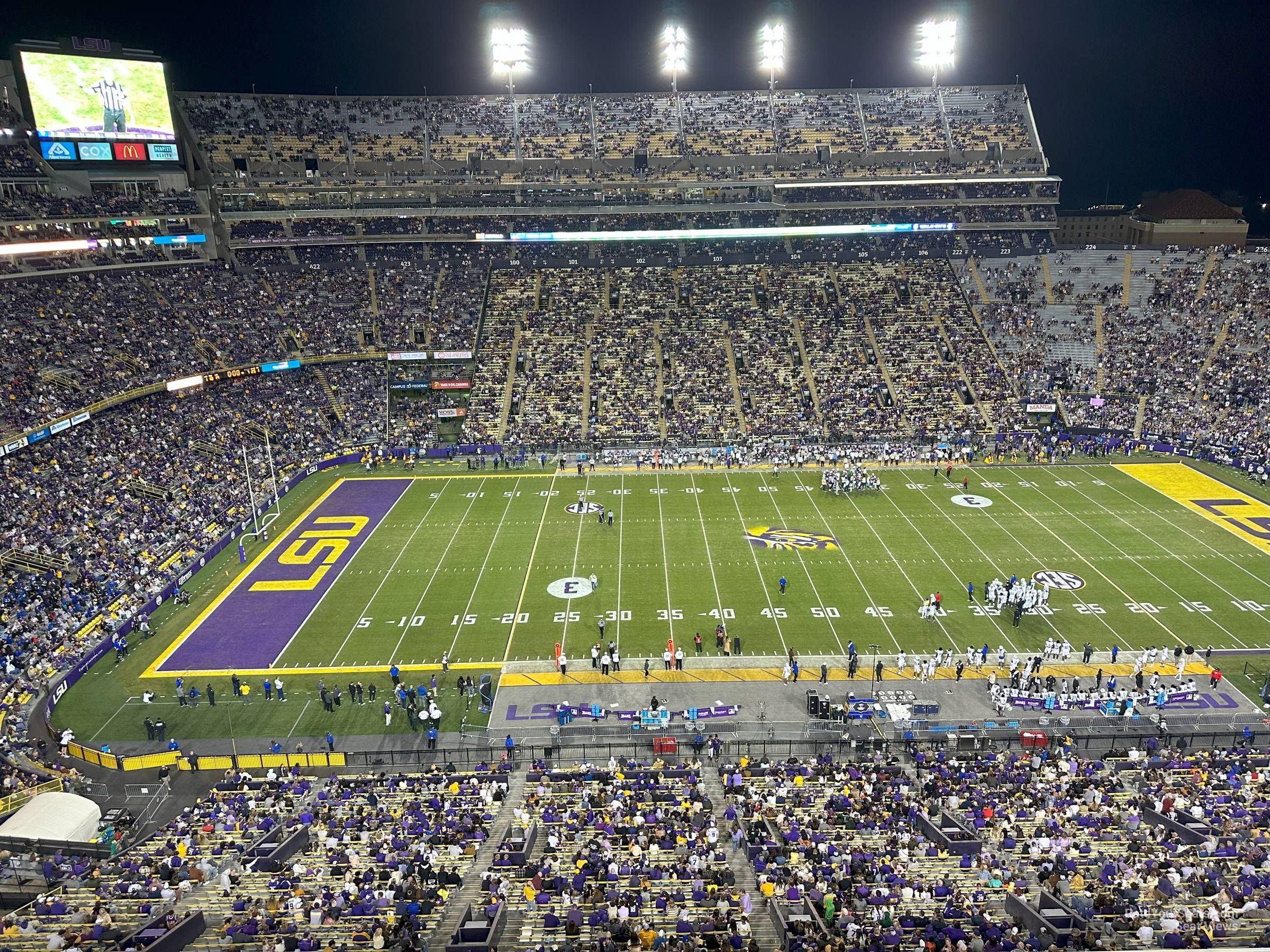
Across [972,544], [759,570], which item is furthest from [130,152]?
[972,544]

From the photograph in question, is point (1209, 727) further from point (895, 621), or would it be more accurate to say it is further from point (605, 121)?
point (605, 121)

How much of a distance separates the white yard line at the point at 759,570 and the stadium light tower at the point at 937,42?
4378cm

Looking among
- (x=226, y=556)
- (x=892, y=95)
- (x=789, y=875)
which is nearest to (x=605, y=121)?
(x=892, y=95)

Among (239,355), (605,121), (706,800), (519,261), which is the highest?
(605,121)

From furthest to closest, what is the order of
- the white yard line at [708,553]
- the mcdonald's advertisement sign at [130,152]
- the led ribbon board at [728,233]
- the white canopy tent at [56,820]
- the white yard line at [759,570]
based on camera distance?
the led ribbon board at [728,233] < the mcdonald's advertisement sign at [130,152] < the white yard line at [708,553] < the white yard line at [759,570] < the white canopy tent at [56,820]

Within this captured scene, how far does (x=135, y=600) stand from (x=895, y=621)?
25510 millimetres

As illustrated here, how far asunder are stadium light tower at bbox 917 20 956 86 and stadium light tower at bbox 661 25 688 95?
18584mm

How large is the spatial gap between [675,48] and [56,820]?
65.1m

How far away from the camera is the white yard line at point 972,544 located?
25281mm

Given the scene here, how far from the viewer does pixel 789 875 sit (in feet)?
43.5

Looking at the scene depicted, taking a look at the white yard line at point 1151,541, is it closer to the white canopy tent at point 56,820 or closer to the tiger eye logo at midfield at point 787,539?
the tiger eye logo at midfield at point 787,539

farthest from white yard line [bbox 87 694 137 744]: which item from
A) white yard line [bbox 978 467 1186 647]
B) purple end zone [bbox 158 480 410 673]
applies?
white yard line [bbox 978 467 1186 647]

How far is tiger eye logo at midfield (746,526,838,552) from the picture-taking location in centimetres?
3228

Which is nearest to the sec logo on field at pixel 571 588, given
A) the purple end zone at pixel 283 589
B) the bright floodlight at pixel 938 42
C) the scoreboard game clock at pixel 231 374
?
the purple end zone at pixel 283 589
